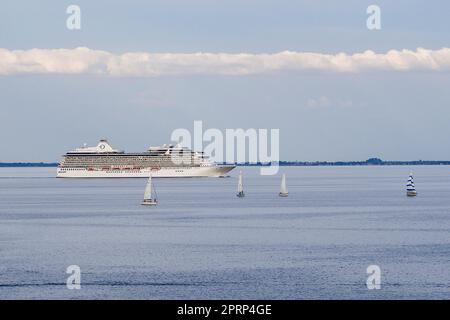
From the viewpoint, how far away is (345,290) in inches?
1639

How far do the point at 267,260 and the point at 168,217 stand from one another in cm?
3684

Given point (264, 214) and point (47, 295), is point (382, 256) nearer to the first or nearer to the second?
point (47, 295)

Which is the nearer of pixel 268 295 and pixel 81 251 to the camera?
pixel 268 295

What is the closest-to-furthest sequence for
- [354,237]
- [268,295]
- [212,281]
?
[268,295], [212,281], [354,237]

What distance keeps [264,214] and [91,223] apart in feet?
61.6

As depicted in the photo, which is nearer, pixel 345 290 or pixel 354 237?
pixel 345 290

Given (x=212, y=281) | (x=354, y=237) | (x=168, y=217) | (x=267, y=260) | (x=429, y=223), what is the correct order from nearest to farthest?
(x=212, y=281), (x=267, y=260), (x=354, y=237), (x=429, y=223), (x=168, y=217)

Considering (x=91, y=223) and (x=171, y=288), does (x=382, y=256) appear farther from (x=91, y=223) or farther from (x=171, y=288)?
(x=91, y=223)

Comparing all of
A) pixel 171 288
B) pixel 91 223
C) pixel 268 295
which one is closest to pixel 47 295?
pixel 171 288

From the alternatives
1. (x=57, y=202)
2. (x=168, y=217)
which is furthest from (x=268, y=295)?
(x=57, y=202)

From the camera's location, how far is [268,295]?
40.2 meters

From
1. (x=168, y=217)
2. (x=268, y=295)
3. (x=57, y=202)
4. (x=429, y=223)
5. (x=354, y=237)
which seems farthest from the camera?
(x=57, y=202)

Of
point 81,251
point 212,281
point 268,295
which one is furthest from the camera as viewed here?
point 81,251

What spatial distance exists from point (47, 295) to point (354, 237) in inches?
1209
